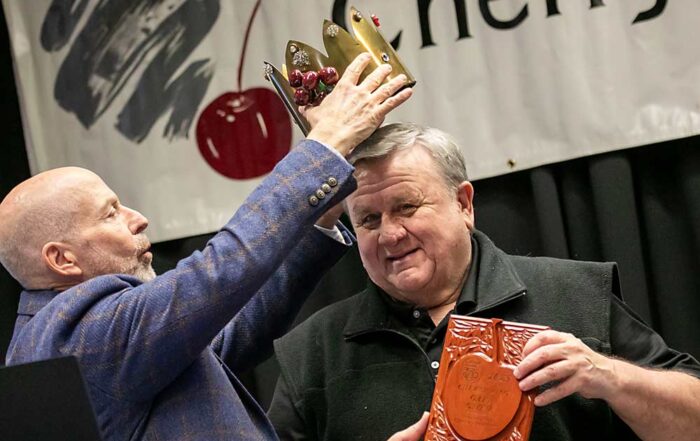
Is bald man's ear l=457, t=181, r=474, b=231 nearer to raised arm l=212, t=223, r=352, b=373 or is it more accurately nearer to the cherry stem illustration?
raised arm l=212, t=223, r=352, b=373

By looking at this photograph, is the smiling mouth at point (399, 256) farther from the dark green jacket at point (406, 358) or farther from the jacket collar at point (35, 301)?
the jacket collar at point (35, 301)

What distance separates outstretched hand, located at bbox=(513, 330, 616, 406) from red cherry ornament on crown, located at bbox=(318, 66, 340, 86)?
1.91 ft

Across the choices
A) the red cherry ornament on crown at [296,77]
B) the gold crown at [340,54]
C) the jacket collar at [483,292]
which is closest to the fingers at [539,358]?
the jacket collar at [483,292]

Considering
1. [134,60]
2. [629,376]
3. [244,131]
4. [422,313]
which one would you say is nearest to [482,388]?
[629,376]

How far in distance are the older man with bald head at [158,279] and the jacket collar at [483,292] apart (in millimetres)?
318

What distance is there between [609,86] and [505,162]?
12.9 inches

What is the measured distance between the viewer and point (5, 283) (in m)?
3.35

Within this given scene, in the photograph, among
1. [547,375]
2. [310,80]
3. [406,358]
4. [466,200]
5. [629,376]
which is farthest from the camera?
[466,200]

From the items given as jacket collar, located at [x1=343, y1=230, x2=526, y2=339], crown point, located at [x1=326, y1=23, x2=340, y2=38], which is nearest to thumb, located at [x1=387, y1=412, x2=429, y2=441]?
jacket collar, located at [x1=343, y1=230, x2=526, y2=339]

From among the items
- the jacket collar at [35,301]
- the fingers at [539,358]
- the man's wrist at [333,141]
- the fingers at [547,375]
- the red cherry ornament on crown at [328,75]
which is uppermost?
the red cherry ornament on crown at [328,75]

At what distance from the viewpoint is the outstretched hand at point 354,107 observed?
6.02ft

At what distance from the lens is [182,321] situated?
1.73m

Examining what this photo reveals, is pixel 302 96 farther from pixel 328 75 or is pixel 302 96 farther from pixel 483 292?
pixel 483 292

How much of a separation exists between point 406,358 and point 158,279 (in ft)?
1.79
